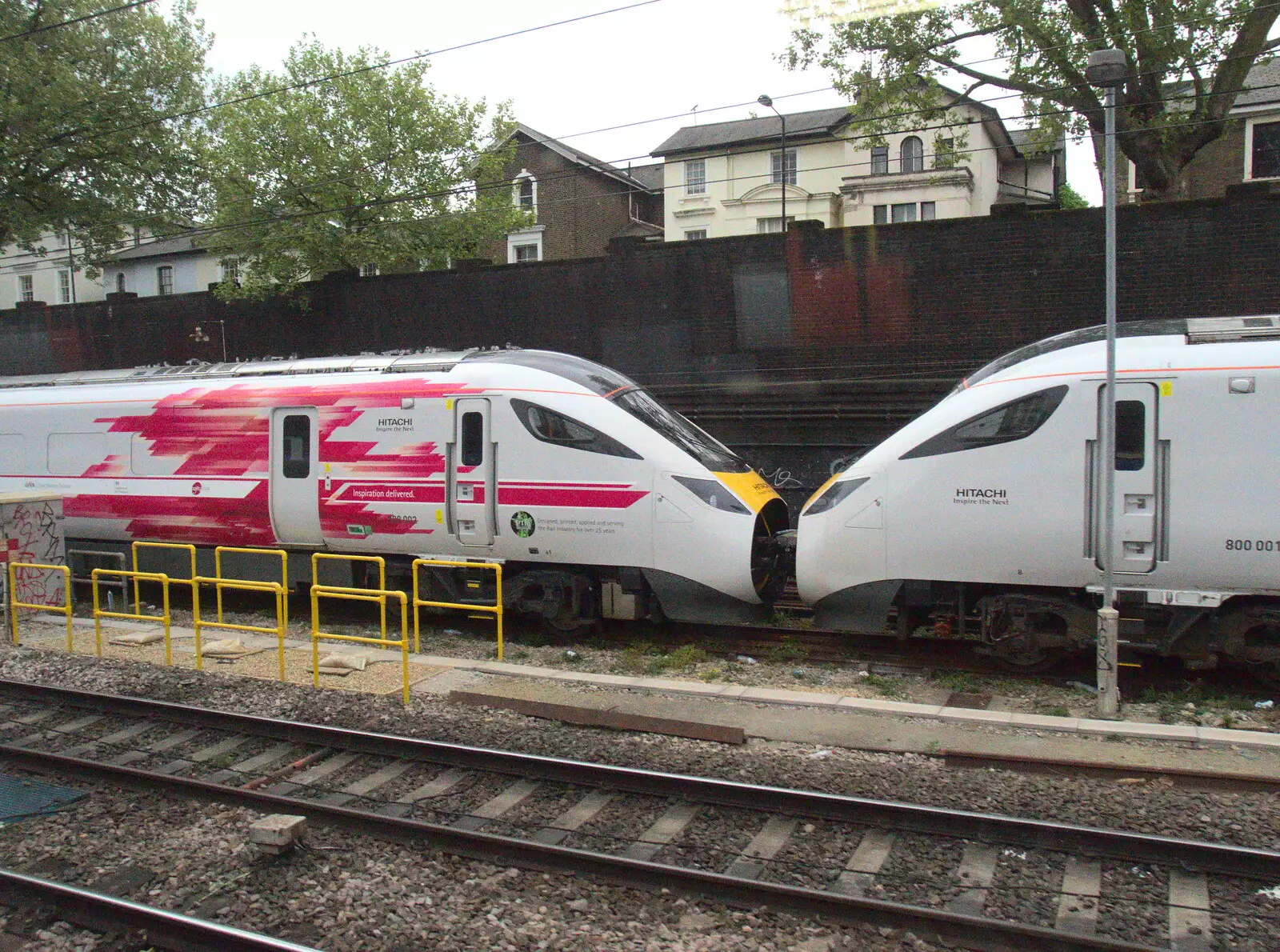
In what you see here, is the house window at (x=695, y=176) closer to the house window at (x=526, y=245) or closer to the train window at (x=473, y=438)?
the house window at (x=526, y=245)

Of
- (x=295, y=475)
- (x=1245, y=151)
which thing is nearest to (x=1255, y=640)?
(x=295, y=475)

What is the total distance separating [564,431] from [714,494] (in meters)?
1.86

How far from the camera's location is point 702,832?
6398mm

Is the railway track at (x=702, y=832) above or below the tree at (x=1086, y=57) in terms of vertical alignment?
below

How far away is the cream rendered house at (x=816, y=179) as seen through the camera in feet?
118

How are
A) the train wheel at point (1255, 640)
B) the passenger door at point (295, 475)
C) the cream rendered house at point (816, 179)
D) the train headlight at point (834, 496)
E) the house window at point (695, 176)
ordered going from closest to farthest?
the train wheel at point (1255, 640), the train headlight at point (834, 496), the passenger door at point (295, 475), the cream rendered house at point (816, 179), the house window at point (695, 176)

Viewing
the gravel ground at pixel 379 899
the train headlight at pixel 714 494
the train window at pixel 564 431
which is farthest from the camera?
the train window at pixel 564 431

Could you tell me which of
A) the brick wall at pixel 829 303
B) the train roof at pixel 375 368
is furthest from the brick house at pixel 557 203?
the train roof at pixel 375 368

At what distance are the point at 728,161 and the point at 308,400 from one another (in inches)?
→ 1134

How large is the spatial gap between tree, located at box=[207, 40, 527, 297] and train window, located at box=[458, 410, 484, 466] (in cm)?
1081

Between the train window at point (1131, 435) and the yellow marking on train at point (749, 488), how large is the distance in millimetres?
3464

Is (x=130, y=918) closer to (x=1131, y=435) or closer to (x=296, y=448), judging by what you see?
(x=296, y=448)

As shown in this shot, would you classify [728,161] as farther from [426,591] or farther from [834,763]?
[834,763]

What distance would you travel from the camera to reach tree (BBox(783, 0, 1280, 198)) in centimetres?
1688
